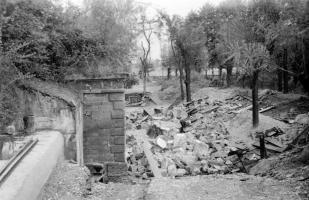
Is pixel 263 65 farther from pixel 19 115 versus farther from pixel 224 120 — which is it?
pixel 19 115

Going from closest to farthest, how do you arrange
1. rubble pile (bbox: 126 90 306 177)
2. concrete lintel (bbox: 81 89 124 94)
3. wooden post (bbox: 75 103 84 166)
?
wooden post (bbox: 75 103 84 166) < concrete lintel (bbox: 81 89 124 94) < rubble pile (bbox: 126 90 306 177)

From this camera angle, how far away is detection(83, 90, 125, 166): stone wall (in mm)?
9578

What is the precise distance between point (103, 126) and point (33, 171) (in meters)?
4.79

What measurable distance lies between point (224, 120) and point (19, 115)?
12979 millimetres

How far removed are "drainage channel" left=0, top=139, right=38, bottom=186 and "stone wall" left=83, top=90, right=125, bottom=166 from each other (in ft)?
10.9

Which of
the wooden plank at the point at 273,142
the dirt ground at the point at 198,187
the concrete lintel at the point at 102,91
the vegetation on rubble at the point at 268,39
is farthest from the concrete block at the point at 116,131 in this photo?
the vegetation on rubble at the point at 268,39

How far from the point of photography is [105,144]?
970 centimetres

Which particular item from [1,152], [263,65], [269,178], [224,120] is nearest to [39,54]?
[1,152]

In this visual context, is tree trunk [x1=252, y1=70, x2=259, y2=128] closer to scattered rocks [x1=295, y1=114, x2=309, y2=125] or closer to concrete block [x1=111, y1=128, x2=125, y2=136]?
scattered rocks [x1=295, y1=114, x2=309, y2=125]

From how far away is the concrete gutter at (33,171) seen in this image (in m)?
4.18

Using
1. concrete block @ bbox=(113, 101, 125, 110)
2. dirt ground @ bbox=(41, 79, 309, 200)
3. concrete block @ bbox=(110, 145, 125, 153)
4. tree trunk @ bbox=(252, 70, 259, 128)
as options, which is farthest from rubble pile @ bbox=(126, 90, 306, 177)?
concrete block @ bbox=(113, 101, 125, 110)

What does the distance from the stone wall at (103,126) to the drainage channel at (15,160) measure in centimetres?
334

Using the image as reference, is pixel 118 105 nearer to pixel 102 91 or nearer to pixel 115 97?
pixel 115 97

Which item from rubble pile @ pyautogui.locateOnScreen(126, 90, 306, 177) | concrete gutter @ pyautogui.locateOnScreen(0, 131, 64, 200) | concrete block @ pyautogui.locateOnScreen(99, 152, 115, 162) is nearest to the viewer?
concrete gutter @ pyautogui.locateOnScreen(0, 131, 64, 200)
